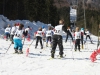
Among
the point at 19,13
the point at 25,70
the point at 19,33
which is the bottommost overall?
the point at 25,70

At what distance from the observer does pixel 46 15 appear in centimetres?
7138

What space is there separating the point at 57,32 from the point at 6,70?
4236 mm

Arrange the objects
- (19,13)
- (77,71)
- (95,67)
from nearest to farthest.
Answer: (77,71), (95,67), (19,13)

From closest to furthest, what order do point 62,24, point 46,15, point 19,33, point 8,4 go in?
point 62,24 → point 19,33 → point 8,4 → point 46,15

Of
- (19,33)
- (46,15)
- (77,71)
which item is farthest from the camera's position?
(46,15)

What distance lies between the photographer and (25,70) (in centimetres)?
1009

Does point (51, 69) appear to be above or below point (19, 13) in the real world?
below

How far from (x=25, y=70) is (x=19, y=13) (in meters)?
50.5

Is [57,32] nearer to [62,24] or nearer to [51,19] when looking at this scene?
[62,24]

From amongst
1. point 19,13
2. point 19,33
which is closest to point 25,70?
point 19,33

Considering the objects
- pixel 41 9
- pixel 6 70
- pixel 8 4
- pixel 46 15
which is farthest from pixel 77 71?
pixel 46 15

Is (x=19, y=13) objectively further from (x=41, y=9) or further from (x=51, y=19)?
(x=51, y=19)

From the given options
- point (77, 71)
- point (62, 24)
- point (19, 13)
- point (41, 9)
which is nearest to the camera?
point (77, 71)

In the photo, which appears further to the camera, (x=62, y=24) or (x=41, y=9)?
(x=41, y=9)
